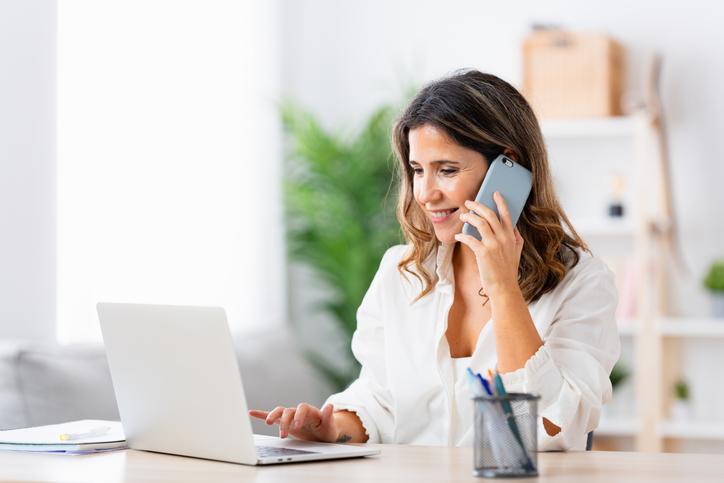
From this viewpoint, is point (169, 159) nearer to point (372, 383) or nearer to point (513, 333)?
point (372, 383)

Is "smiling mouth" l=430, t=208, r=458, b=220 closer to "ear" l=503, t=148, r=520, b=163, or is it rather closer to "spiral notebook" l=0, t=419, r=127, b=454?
"ear" l=503, t=148, r=520, b=163

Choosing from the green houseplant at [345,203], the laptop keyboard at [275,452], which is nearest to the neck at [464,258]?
the laptop keyboard at [275,452]

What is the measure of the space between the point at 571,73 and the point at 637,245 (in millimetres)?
758

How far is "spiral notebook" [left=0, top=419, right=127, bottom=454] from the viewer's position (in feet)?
4.00

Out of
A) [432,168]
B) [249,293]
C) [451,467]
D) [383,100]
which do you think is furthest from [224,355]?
[383,100]

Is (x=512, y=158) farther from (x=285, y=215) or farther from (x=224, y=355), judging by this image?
(x=285, y=215)

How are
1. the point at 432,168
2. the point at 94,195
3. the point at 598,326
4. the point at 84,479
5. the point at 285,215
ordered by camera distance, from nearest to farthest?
1. the point at 84,479
2. the point at 598,326
3. the point at 432,168
4. the point at 94,195
5. the point at 285,215

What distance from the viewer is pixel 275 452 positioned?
1161 mm

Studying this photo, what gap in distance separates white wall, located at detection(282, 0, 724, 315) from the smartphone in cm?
215

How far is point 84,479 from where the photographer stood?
101 centimetres

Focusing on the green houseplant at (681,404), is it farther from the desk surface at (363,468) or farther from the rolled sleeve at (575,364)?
the desk surface at (363,468)

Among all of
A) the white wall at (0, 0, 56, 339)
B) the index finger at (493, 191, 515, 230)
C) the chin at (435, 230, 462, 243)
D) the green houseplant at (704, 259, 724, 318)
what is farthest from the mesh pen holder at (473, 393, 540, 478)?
the green houseplant at (704, 259, 724, 318)

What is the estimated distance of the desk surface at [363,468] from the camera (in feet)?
3.30

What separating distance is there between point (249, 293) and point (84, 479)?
238cm
